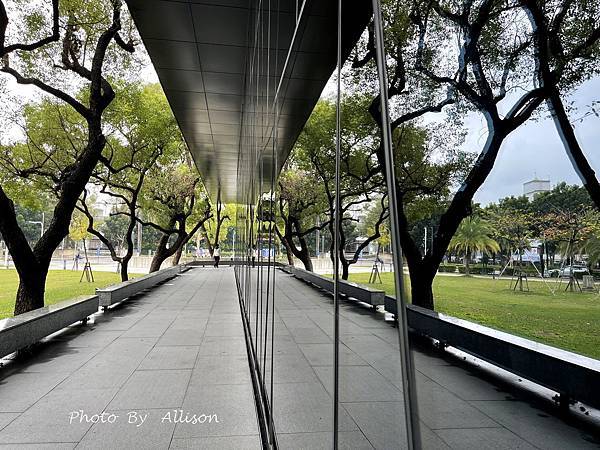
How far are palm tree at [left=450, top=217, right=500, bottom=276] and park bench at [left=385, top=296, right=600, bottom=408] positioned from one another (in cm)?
11

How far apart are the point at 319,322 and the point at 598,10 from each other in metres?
1.87

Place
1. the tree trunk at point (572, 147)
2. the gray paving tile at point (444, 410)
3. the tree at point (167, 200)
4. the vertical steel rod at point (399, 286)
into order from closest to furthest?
the tree trunk at point (572, 147) → the gray paving tile at point (444, 410) → the vertical steel rod at point (399, 286) → the tree at point (167, 200)

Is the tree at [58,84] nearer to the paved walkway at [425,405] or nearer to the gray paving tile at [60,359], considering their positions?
the gray paving tile at [60,359]

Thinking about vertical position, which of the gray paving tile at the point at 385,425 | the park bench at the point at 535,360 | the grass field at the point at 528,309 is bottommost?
the gray paving tile at the point at 385,425

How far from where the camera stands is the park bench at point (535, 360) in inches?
18.8

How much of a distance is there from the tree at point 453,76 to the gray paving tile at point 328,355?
49 cm

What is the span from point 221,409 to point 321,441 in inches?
60.8

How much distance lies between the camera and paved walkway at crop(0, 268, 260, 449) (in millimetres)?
2770

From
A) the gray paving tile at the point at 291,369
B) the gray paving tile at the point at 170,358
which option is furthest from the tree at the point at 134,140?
the gray paving tile at the point at 291,369

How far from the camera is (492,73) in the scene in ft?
1.86

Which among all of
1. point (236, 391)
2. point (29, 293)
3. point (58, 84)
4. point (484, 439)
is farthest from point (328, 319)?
point (58, 84)

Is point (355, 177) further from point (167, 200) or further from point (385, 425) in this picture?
point (167, 200)

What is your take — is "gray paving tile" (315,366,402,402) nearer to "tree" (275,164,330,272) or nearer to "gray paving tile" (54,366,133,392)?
"tree" (275,164,330,272)

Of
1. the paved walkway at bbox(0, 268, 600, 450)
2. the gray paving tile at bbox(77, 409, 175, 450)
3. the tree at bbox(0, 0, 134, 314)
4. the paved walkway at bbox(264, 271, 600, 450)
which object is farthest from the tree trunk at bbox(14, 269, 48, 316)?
the paved walkway at bbox(264, 271, 600, 450)
